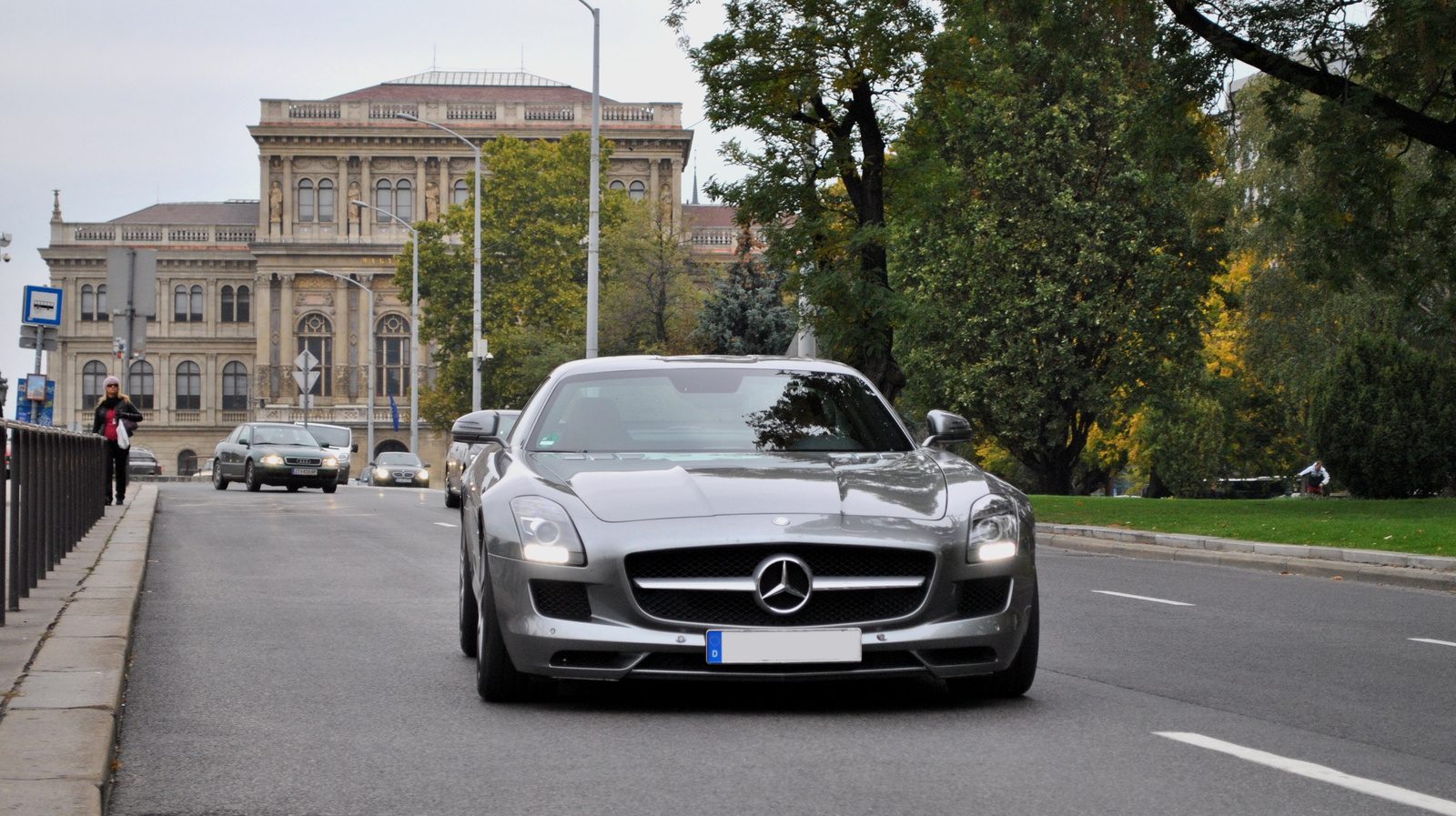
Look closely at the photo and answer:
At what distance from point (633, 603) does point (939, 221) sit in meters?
35.9

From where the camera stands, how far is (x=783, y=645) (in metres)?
6.40

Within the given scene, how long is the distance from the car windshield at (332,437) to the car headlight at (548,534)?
38.5 metres

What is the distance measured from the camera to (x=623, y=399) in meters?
8.17

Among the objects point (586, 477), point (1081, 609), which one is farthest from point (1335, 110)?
point (586, 477)

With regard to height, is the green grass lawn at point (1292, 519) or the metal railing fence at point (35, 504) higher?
the metal railing fence at point (35, 504)

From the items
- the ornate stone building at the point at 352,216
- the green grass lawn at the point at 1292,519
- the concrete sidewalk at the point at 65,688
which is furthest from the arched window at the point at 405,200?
the concrete sidewalk at the point at 65,688

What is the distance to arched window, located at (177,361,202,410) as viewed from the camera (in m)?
110

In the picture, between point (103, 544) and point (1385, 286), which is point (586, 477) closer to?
point (103, 544)

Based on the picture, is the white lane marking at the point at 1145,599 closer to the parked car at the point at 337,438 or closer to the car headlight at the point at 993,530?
the car headlight at the point at 993,530

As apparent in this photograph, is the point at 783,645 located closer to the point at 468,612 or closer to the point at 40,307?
the point at 468,612

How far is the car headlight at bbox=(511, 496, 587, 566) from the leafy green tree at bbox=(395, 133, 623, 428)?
211 ft

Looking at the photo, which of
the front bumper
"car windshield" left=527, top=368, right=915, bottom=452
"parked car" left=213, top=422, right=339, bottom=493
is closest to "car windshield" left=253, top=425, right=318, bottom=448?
"parked car" left=213, top=422, right=339, bottom=493

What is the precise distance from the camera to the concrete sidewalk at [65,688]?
4.97m

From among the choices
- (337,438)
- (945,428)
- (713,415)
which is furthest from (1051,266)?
(713,415)
